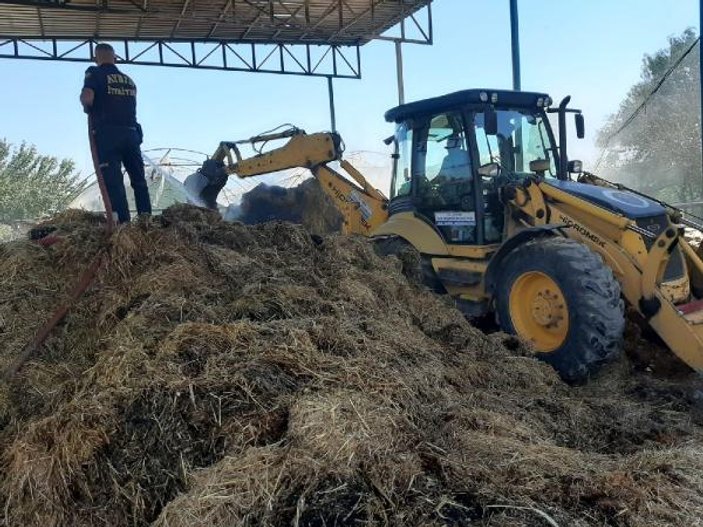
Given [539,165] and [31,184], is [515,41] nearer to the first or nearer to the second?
[539,165]

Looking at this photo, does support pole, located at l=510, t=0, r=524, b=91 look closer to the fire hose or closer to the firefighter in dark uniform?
the firefighter in dark uniform

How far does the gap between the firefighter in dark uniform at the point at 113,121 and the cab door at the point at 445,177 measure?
9.53 ft

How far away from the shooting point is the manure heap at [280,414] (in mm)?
2549

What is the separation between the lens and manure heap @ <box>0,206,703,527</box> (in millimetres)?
2549

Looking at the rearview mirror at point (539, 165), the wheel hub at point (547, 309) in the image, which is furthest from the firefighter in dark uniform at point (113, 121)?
the rearview mirror at point (539, 165)

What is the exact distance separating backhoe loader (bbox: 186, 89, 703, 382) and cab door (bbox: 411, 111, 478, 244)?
13 mm

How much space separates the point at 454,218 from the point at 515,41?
266 inches

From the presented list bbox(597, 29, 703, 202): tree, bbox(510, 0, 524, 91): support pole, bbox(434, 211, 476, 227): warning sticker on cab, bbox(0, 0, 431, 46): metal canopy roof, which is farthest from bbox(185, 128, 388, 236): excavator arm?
bbox(597, 29, 703, 202): tree

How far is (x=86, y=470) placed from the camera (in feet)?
9.49

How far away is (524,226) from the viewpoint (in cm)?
644

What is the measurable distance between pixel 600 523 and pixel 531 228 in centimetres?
367

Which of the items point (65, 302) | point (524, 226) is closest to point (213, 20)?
point (524, 226)

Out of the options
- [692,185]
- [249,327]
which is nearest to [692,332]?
[249,327]

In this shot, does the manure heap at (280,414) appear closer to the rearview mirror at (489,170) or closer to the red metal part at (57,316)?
the red metal part at (57,316)
